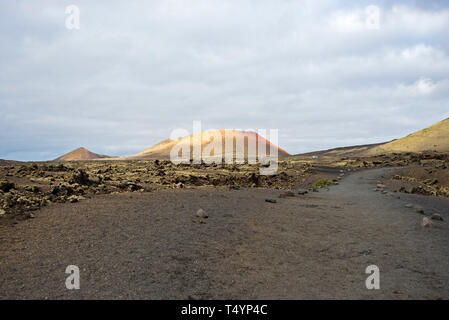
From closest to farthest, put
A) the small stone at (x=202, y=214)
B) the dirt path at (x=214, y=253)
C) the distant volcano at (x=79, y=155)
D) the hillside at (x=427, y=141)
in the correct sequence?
the dirt path at (x=214, y=253) → the small stone at (x=202, y=214) → the hillside at (x=427, y=141) → the distant volcano at (x=79, y=155)

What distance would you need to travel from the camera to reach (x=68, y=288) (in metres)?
4.34

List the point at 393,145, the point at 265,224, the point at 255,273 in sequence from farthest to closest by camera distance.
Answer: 1. the point at 393,145
2. the point at 265,224
3. the point at 255,273

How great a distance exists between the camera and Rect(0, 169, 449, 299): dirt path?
4.64 m

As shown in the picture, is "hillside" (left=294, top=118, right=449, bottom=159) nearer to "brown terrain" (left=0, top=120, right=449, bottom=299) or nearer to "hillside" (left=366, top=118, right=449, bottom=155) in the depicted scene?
"hillside" (left=366, top=118, right=449, bottom=155)

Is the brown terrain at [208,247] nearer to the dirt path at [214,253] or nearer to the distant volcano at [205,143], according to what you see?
the dirt path at [214,253]

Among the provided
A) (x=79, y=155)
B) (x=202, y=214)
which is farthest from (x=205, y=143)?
(x=202, y=214)

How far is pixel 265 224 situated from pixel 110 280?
4.88 meters

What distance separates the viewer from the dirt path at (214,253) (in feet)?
15.2

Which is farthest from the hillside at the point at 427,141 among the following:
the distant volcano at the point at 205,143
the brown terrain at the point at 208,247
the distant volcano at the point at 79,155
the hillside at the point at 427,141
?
the distant volcano at the point at 79,155

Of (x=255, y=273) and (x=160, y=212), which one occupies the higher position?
(x=160, y=212)

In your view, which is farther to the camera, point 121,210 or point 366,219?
point 366,219

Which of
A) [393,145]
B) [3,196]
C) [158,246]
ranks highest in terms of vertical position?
[393,145]
